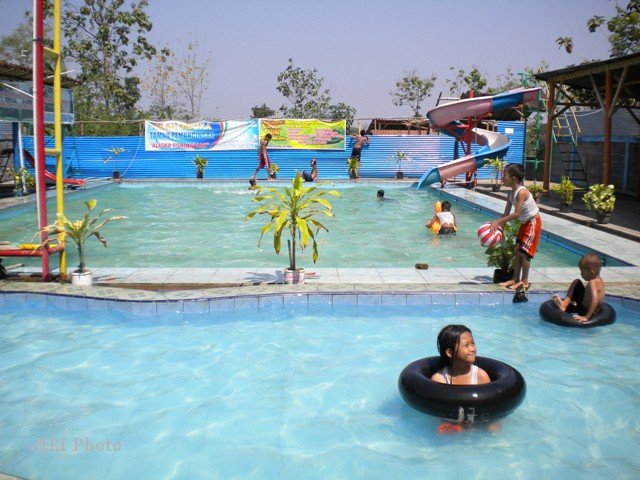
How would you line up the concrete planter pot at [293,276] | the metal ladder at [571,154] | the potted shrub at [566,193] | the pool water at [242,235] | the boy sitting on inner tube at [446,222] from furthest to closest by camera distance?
the metal ladder at [571,154] → the potted shrub at [566,193] → the boy sitting on inner tube at [446,222] → the pool water at [242,235] → the concrete planter pot at [293,276]

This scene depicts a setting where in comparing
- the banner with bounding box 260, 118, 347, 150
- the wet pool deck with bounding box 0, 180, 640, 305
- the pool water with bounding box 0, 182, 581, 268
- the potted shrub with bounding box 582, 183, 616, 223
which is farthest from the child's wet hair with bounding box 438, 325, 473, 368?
the banner with bounding box 260, 118, 347, 150

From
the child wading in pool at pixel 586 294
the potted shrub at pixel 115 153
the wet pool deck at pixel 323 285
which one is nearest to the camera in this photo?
the child wading in pool at pixel 586 294

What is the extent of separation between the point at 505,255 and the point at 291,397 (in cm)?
364

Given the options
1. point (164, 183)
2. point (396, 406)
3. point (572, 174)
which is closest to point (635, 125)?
point (572, 174)

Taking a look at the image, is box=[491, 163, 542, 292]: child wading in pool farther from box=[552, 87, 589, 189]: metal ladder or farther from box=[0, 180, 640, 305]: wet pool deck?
box=[552, 87, 589, 189]: metal ladder

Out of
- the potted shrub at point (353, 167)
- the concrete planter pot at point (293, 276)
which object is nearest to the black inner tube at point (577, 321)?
the concrete planter pot at point (293, 276)

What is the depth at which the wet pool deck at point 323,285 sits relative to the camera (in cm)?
728

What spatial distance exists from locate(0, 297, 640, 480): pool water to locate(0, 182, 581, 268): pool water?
2.65 m

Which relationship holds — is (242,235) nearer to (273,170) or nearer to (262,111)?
(273,170)

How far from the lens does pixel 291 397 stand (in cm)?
557

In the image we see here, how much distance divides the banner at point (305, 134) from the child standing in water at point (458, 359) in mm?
20528

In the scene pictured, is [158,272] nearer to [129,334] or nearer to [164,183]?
[129,334]

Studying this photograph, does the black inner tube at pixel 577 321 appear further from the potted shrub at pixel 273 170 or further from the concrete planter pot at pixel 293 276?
the potted shrub at pixel 273 170

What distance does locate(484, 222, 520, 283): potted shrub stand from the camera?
7.81 m
